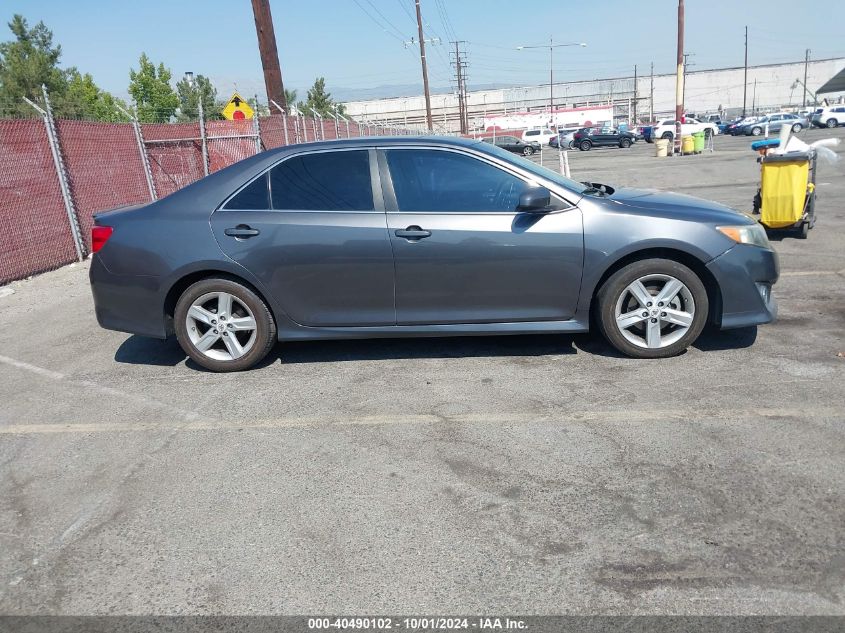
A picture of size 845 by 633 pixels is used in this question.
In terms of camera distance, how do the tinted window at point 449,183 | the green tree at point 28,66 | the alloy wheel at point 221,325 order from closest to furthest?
the tinted window at point 449,183 < the alloy wheel at point 221,325 < the green tree at point 28,66

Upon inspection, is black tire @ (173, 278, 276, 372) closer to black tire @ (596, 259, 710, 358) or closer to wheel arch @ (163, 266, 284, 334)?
wheel arch @ (163, 266, 284, 334)

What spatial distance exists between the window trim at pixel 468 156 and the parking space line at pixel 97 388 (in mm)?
1925

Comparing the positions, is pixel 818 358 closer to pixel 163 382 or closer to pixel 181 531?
pixel 181 531

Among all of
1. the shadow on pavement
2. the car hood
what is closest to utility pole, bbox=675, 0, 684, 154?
the car hood

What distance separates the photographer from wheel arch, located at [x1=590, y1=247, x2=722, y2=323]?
4.70m

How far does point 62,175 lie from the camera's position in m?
10.1

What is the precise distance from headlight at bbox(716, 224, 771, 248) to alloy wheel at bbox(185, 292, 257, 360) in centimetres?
336

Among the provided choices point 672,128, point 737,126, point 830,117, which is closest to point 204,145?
point 672,128

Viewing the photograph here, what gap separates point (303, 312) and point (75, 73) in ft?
206

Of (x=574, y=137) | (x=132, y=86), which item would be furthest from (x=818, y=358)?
(x=132, y=86)

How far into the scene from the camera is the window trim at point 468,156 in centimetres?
471

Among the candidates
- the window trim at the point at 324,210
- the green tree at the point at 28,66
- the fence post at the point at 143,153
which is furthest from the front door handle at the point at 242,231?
the green tree at the point at 28,66

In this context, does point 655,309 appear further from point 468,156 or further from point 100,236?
point 100,236

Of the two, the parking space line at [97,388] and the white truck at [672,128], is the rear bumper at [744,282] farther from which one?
the white truck at [672,128]
